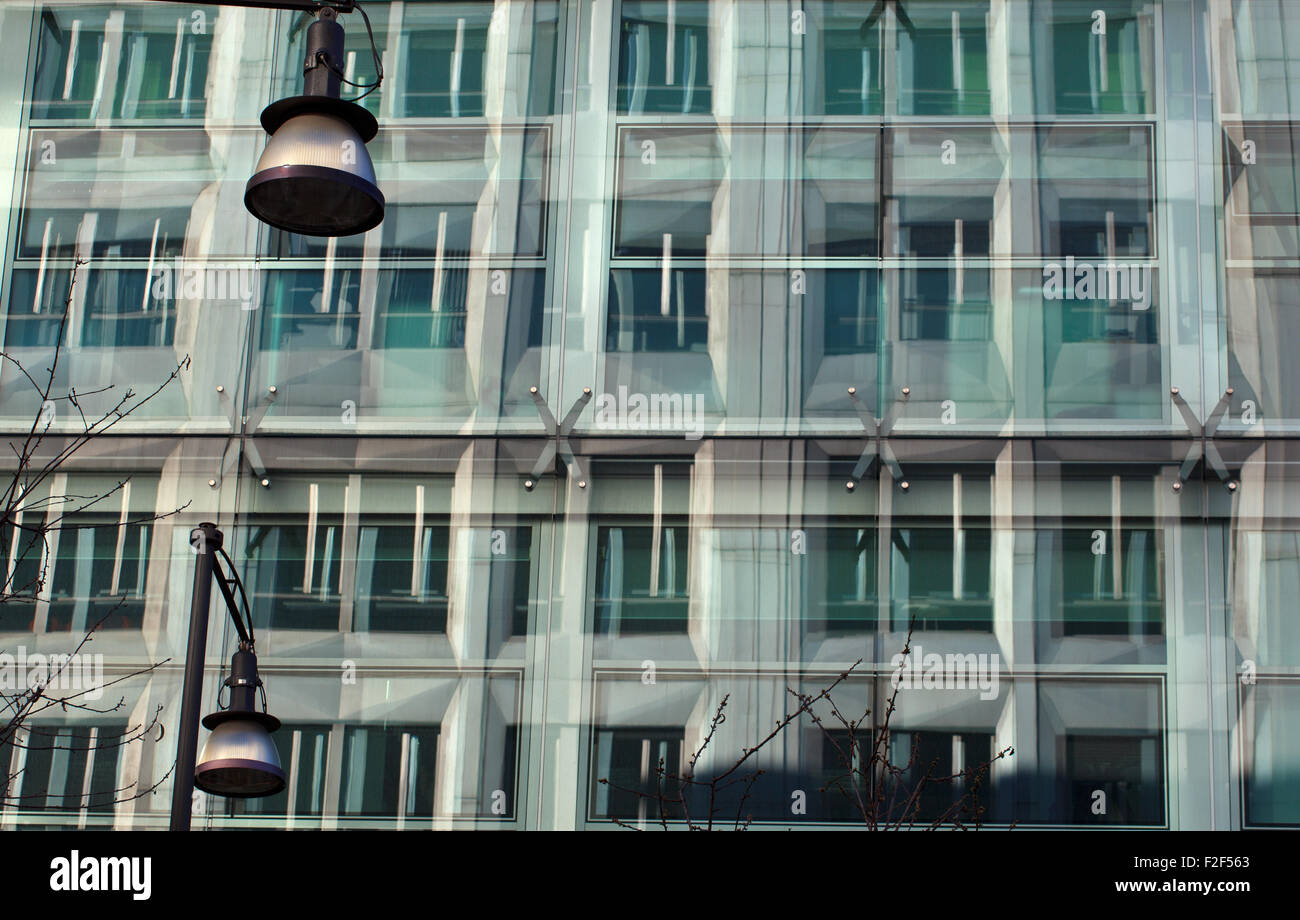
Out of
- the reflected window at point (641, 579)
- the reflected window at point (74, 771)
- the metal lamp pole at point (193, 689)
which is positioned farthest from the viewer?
the reflected window at point (641, 579)

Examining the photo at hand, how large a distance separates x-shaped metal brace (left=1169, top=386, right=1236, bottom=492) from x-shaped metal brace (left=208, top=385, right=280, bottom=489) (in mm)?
5849

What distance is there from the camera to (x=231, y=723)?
730 centimetres

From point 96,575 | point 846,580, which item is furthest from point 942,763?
point 96,575

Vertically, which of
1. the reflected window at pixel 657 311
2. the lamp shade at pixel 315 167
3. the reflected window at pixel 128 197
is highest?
the reflected window at pixel 128 197

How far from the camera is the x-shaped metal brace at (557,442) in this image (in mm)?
11195

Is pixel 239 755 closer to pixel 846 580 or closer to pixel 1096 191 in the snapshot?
pixel 846 580

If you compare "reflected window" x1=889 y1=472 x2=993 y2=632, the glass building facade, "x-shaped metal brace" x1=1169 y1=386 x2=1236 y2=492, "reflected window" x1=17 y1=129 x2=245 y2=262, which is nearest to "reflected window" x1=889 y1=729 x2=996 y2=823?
the glass building facade

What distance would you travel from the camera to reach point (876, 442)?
11.1 metres

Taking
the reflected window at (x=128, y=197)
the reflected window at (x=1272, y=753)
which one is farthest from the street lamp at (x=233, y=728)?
the reflected window at (x=1272, y=753)

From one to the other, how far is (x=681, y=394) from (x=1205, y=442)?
334cm

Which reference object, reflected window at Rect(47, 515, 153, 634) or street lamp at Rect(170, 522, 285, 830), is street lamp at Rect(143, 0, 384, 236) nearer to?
street lamp at Rect(170, 522, 285, 830)

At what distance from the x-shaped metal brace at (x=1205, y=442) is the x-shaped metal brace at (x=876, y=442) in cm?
172

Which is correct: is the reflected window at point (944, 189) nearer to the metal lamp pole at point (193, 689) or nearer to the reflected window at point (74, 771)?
the metal lamp pole at point (193, 689)

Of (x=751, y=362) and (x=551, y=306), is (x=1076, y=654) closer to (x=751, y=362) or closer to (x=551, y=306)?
(x=751, y=362)
